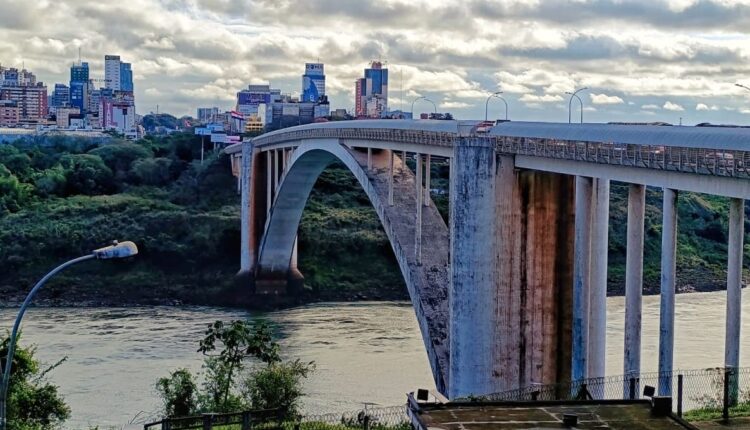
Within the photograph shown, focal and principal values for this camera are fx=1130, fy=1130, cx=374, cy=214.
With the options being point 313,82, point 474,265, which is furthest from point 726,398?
point 313,82

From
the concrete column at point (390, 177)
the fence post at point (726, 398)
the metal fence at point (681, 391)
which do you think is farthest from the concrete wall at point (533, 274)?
the concrete column at point (390, 177)

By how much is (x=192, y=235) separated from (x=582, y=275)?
4333cm

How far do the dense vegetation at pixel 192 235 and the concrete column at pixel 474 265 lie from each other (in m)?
30.8

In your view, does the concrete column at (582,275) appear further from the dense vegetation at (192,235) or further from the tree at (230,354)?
the dense vegetation at (192,235)

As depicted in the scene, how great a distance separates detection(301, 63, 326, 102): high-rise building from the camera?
154225mm

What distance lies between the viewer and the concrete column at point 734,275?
15398mm

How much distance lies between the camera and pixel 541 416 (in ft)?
43.0

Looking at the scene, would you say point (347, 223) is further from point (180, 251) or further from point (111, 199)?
point (111, 199)

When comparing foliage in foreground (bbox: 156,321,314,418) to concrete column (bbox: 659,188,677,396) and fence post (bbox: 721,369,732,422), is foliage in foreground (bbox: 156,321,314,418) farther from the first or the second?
fence post (bbox: 721,369,732,422)

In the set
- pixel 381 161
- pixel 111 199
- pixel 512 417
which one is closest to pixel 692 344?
pixel 381 161

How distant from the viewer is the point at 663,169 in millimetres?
17016

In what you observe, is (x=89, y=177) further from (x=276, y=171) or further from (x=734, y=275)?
(x=734, y=275)

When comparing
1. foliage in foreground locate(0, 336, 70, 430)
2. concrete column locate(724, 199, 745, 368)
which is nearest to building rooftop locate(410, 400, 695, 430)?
concrete column locate(724, 199, 745, 368)

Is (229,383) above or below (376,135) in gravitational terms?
below
